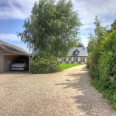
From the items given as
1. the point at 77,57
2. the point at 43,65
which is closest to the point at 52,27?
the point at 43,65

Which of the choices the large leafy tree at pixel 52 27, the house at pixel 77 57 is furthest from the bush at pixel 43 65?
the house at pixel 77 57

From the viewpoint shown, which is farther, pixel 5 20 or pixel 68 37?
pixel 68 37

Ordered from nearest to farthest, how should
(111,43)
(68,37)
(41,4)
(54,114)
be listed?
(54,114)
(111,43)
(41,4)
(68,37)

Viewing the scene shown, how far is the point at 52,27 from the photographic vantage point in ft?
57.2

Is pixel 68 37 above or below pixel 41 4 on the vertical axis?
below

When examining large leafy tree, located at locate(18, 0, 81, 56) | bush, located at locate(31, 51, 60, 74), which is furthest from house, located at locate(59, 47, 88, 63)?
bush, located at locate(31, 51, 60, 74)

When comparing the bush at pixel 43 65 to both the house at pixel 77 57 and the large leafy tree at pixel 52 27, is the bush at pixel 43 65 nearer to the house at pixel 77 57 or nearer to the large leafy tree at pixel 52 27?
the large leafy tree at pixel 52 27

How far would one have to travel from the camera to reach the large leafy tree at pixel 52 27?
675 inches

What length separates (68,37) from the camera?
19203mm

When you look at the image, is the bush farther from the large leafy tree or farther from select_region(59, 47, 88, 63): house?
select_region(59, 47, 88, 63): house

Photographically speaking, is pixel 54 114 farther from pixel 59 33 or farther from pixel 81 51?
pixel 81 51

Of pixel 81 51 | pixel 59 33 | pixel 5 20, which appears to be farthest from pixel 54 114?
pixel 81 51

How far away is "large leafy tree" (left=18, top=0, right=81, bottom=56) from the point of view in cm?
1716

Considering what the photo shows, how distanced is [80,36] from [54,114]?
1651 centimetres
